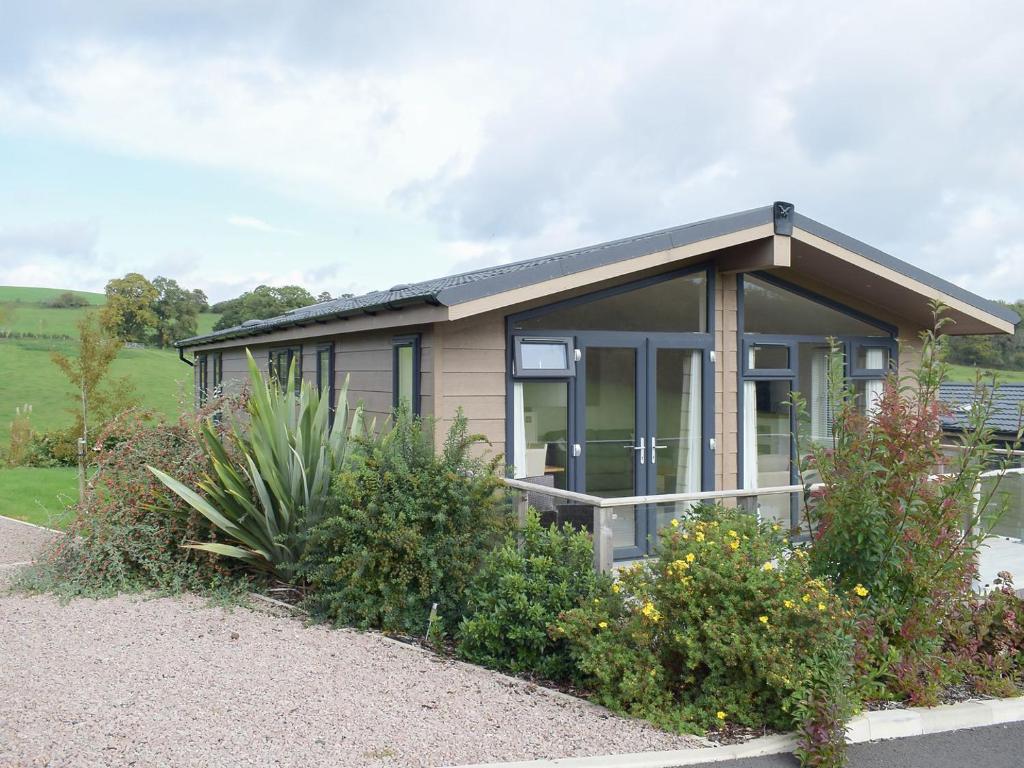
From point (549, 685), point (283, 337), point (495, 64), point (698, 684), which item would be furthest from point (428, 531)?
point (495, 64)

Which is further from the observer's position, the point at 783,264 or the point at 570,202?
the point at 570,202

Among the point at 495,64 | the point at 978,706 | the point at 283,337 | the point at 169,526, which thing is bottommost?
the point at 978,706

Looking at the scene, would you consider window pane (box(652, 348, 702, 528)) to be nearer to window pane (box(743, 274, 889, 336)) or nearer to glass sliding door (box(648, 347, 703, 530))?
glass sliding door (box(648, 347, 703, 530))

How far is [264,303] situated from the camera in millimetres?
52219

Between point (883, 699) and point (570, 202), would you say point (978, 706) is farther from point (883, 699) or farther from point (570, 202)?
point (570, 202)

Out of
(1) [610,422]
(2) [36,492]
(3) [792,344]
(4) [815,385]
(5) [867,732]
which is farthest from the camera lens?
(2) [36,492]

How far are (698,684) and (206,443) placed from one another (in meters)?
4.44

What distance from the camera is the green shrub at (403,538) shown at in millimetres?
5910

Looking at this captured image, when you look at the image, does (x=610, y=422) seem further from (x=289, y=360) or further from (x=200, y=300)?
(x=200, y=300)

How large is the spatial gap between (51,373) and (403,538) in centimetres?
4000

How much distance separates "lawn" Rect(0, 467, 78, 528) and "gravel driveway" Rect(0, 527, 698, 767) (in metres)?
5.28

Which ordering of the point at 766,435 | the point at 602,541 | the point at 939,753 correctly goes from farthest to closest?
the point at 766,435, the point at 602,541, the point at 939,753

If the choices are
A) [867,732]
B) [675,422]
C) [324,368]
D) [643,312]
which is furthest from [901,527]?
[324,368]

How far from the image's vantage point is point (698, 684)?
4.92 meters
